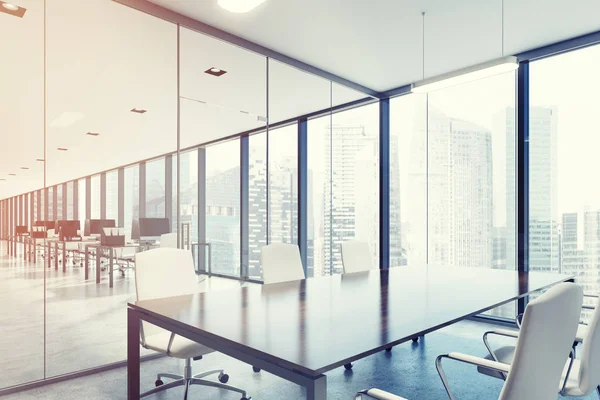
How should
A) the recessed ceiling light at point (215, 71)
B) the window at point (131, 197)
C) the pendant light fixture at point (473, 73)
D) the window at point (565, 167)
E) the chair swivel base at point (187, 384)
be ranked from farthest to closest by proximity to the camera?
the window at point (565, 167)
the recessed ceiling light at point (215, 71)
the window at point (131, 197)
the pendant light fixture at point (473, 73)
the chair swivel base at point (187, 384)

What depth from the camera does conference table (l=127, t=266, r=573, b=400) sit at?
1573 millimetres

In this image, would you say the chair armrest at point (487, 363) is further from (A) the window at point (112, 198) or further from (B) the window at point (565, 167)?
(B) the window at point (565, 167)

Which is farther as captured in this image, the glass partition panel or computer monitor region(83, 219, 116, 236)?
computer monitor region(83, 219, 116, 236)

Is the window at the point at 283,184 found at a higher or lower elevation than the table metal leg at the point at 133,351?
higher

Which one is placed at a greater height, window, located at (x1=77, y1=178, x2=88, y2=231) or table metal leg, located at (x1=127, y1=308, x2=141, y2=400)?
window, located at (x1=77, y1=178, x2=88, y2=231)

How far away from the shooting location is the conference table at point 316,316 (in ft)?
5.16

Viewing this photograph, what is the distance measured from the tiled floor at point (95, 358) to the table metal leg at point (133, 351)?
0.74 m

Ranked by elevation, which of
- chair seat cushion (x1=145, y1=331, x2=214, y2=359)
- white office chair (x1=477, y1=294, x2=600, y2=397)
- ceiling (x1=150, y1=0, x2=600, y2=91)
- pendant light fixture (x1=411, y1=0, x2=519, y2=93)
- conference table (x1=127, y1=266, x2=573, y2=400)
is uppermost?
ceiling (x1=150, y1=0, x2=600, y2=91)

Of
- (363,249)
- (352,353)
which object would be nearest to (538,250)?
(363,249)

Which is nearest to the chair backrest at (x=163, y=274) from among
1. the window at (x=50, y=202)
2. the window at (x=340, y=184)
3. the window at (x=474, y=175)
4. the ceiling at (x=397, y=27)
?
the window at (x=50, y=202)

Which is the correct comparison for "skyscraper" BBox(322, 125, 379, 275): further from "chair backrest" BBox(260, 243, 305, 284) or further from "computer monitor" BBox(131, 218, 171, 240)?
"computer monitor" BBox(131, 218, 171, 240)

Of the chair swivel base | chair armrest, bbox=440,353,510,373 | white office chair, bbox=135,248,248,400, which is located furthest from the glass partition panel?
chair armrest, bbox=440,353,510,373

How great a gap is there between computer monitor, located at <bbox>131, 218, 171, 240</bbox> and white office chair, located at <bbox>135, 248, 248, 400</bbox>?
44.6 inches

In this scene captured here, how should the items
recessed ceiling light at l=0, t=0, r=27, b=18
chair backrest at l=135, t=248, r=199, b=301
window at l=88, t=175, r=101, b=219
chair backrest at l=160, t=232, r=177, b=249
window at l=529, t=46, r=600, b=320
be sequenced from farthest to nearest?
window at l=529, t=46, r=600, b=320, chair backrest at l=160, t=232, r=177, b=249, window at l=88, t=175, r=101, b=219, recessed ceiling light at l=0, t=0, r=27, b=18, chair backrest at l=135, t=248, r=199, b=301
